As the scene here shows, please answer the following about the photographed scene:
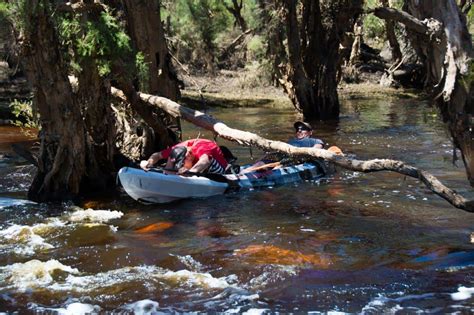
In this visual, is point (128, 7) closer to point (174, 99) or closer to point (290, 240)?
point (174, 99)

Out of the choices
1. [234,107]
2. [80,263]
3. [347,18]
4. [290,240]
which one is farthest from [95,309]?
[234,107]

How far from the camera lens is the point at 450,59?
567 cm

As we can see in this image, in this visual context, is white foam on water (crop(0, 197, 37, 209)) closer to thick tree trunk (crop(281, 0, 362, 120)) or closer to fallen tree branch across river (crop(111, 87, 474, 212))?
fallen tree branch across river (crop(111, 87, 474, 212))

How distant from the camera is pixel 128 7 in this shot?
1058cm

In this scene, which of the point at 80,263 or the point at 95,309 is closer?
the point at 95,309

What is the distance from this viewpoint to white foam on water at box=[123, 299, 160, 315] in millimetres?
5379

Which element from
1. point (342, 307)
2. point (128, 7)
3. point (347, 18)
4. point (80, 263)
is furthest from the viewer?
point (347, 18)

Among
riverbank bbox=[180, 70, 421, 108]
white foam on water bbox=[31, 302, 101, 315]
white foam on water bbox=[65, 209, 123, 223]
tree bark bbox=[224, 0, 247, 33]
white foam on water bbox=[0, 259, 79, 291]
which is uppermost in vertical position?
tree bark bbox=[224, 0, 247, 33]

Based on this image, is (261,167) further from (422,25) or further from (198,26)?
(198,26)

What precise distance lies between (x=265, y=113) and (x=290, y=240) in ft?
46.9

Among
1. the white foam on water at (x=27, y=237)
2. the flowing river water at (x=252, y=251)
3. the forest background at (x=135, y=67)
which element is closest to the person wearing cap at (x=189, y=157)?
the flowing river water at (x=252, y=251)

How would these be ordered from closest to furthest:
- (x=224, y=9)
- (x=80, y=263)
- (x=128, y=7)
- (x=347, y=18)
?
(x=80, y=263), (x=128, y=7), (x=347, y=18), (x=224, y=9)

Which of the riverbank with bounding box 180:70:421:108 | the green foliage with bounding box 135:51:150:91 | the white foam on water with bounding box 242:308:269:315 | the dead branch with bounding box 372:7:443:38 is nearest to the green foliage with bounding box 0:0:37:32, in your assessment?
the green foliage with bounding box 135:51:150:91

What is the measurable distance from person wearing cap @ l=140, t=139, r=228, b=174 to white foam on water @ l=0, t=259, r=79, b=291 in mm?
3543
